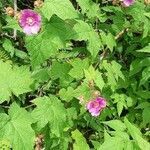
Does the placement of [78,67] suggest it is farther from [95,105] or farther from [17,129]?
[17,129]

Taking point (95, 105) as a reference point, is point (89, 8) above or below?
above

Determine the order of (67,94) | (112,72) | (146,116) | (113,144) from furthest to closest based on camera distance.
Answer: (146,116) < (112,72) < (67,94) < (113,144)

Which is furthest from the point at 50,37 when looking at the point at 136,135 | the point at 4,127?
the point at 136,135

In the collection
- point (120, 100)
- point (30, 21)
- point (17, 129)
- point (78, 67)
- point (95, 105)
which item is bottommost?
point (120, 100)

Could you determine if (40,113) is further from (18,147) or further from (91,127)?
(91,127)

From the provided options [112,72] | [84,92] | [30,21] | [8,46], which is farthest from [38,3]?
[8,46]

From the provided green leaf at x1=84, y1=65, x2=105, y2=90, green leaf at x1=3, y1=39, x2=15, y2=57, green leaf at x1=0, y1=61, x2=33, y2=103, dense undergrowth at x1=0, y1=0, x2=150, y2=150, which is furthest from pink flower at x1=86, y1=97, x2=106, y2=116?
green leaf at x1=3, y1=39, x2=15, y2=57

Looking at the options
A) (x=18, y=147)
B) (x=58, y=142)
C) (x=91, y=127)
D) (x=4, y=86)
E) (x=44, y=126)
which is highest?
(x=4, y=86)
